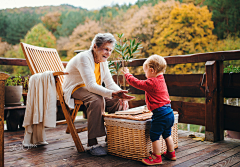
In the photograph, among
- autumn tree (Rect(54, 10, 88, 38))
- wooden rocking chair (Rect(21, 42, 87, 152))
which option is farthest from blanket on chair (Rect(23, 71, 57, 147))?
autumn tree (Rect(54, 10, 88, 38))

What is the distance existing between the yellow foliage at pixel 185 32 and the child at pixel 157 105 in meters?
7.81

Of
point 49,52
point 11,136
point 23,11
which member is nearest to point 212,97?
point 49,52

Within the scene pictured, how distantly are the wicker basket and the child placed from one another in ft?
0.24

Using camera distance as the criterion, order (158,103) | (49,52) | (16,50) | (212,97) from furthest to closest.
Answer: (16,50) → (49,52) → (212,97) → (158,103)

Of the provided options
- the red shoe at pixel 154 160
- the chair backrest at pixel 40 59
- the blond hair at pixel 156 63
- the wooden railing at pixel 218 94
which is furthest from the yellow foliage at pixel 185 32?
the red shoe at pixel 154 160

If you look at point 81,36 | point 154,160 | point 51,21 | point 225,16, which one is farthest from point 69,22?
point 154,160

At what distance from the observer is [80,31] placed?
39.6ft

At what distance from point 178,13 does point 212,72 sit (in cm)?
802

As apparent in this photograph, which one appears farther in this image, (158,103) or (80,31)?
(80,31)

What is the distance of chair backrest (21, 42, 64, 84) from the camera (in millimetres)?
2385

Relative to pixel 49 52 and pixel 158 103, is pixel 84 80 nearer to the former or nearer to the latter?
pixel 158 103

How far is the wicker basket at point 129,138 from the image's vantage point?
179 centimetres

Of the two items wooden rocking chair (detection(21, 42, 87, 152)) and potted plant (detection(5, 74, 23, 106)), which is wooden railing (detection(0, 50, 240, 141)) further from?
potted plant (detection(5, 74, 23, 106))

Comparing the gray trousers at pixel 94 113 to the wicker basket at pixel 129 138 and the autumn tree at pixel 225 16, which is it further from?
the autumn tree at pixel 225 16
